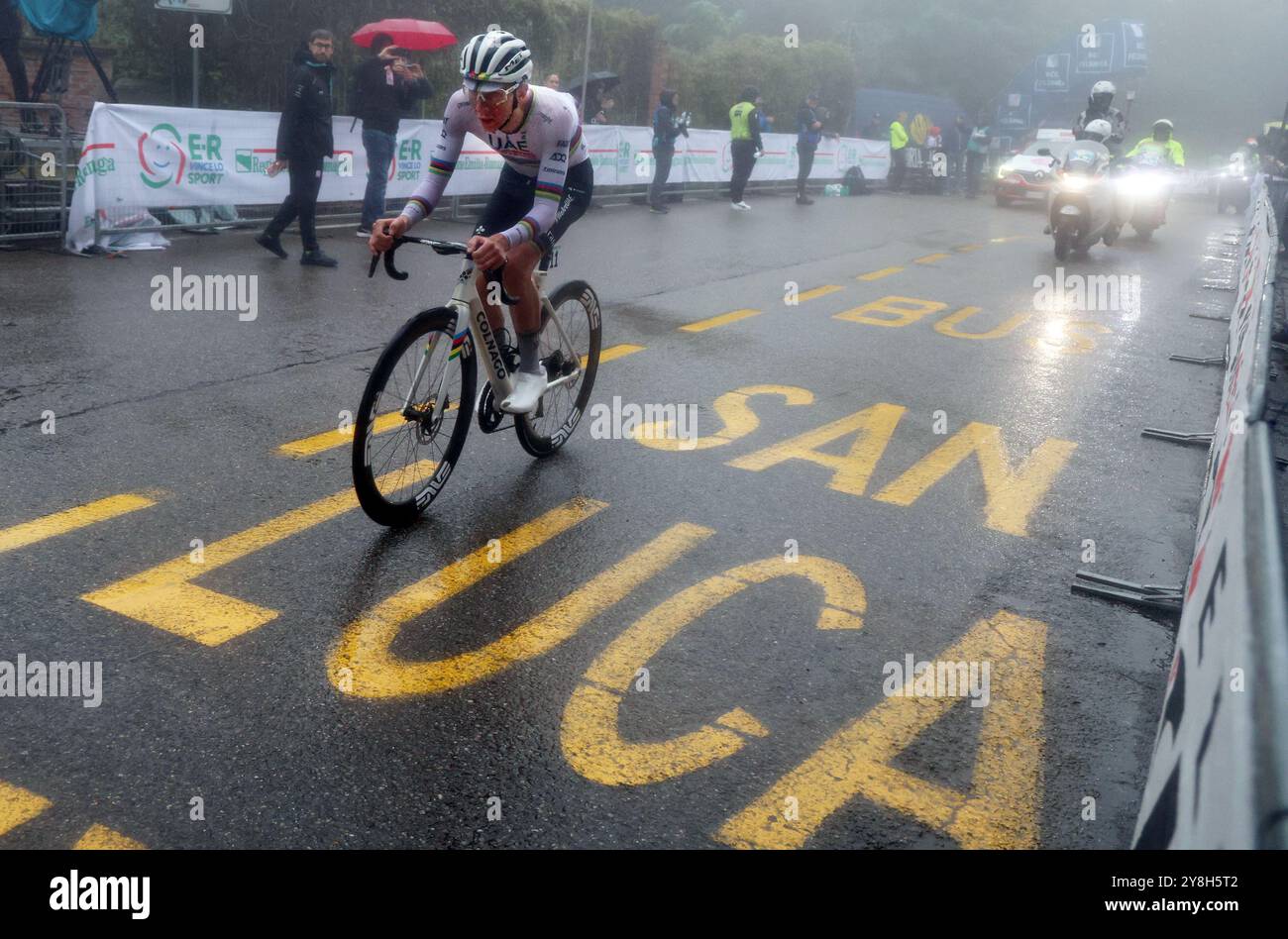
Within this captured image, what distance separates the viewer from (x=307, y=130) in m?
11.0

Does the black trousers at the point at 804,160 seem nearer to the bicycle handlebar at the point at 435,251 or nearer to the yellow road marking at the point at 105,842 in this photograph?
the bicycle handlebar at the point at 435,251

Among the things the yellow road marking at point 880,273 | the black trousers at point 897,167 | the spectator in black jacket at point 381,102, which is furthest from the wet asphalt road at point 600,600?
the black trousers at point 897,167

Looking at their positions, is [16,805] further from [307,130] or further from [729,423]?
[307,130]

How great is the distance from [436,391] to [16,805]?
8.24 ft

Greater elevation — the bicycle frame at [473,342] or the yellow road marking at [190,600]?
the bicycle frame at [473,342]

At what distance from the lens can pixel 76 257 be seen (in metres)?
10.6

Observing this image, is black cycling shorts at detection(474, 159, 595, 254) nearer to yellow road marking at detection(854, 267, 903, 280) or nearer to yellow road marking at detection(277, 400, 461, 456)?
yellow road marking at detection(277, 400, 461, 456)

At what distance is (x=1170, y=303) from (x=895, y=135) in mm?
18285

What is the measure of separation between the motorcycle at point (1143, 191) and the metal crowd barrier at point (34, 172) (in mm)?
13690

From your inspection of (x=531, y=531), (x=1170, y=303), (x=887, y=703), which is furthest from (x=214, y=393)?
(x=1170, y=303)

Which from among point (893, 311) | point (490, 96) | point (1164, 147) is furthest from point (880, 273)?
point (490, 96)

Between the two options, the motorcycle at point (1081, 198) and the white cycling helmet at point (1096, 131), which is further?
the white cycling helmet at point (1096, 131)

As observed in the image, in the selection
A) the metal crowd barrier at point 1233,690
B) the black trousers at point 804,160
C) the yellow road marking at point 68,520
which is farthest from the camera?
the black trousers at point 804,160

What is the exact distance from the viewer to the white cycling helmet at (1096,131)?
16.7 metres
